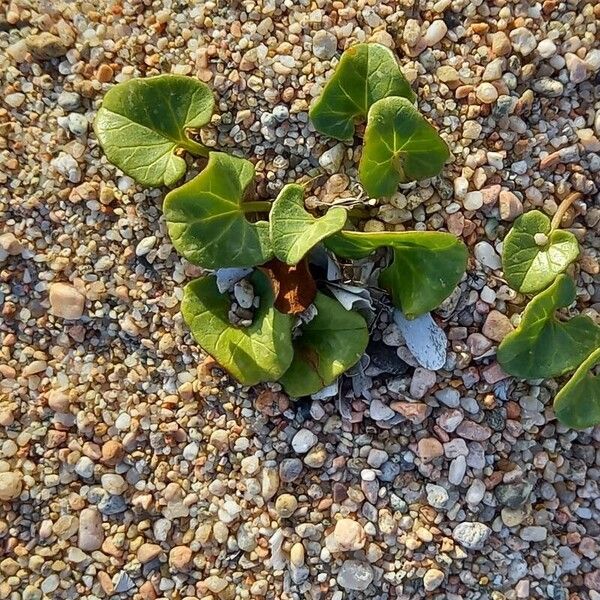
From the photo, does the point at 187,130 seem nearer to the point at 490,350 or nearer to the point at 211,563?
the point at 490,350

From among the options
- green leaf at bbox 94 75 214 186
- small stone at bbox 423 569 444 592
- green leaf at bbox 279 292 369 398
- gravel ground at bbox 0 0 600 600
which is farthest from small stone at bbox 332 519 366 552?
green leaf at bbox 94 75 214 186

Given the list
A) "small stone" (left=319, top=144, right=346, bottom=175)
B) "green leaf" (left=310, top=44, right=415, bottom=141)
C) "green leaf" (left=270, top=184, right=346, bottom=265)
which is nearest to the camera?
"green leaf" (left=270, top=184, right=346, bottom=265)

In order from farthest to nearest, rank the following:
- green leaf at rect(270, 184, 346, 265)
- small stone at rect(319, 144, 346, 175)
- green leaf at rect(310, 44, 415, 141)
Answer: small stone at rect(319, 144, 346, 175) → green leaf at rect(310, 44, 415, 141) → green leaf at rect(270, 184, 346, 265)

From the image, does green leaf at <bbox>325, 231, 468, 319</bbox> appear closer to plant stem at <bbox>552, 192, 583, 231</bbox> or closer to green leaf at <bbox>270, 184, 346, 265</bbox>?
green leaf at <bbox>270, 184, 346, 265</bbox>

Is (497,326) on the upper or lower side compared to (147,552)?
upper

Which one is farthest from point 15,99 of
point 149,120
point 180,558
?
point 180,558

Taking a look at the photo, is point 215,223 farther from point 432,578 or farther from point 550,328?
point 432,578

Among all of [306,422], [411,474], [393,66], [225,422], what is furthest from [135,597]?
[393,66]
